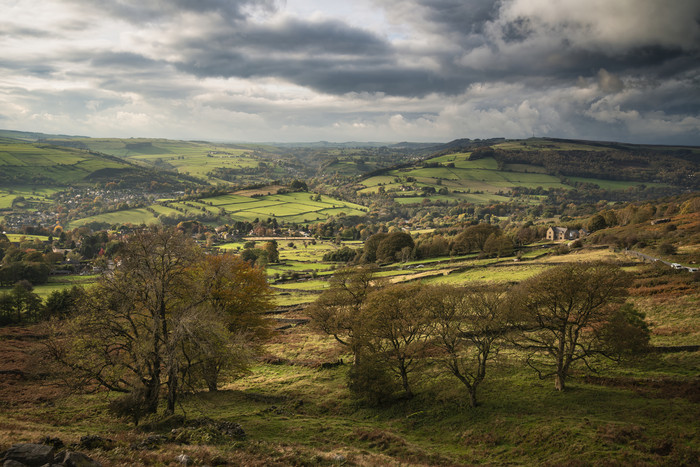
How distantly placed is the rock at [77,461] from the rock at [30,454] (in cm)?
47

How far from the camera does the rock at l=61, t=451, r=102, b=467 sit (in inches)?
387

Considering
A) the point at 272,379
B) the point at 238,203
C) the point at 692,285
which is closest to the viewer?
the point at 272,379

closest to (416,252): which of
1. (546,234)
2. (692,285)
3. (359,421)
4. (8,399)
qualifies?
(546,234)

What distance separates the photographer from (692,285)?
34.5m

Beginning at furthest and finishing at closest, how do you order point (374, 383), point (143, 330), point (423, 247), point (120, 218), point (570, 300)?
point (120, 218) < point (423, 247) < point (374, 383) < point (570, 300) < point (143, 330)

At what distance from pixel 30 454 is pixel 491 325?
68.9ft

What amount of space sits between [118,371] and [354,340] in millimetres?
14722

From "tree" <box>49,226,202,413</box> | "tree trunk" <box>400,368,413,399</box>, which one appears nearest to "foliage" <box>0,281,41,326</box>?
"tree" <box>49,226,202,413</box>

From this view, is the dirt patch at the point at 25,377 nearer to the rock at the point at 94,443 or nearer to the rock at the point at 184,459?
the rock at the point at 94,443

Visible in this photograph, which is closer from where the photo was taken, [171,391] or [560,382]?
[171,391]

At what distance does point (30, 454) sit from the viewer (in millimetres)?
9930

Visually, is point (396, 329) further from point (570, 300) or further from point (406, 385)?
point (570, 300)

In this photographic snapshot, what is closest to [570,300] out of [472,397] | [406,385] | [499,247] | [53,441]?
[472,397]

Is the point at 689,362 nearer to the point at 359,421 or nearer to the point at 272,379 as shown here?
the point at 359,421
